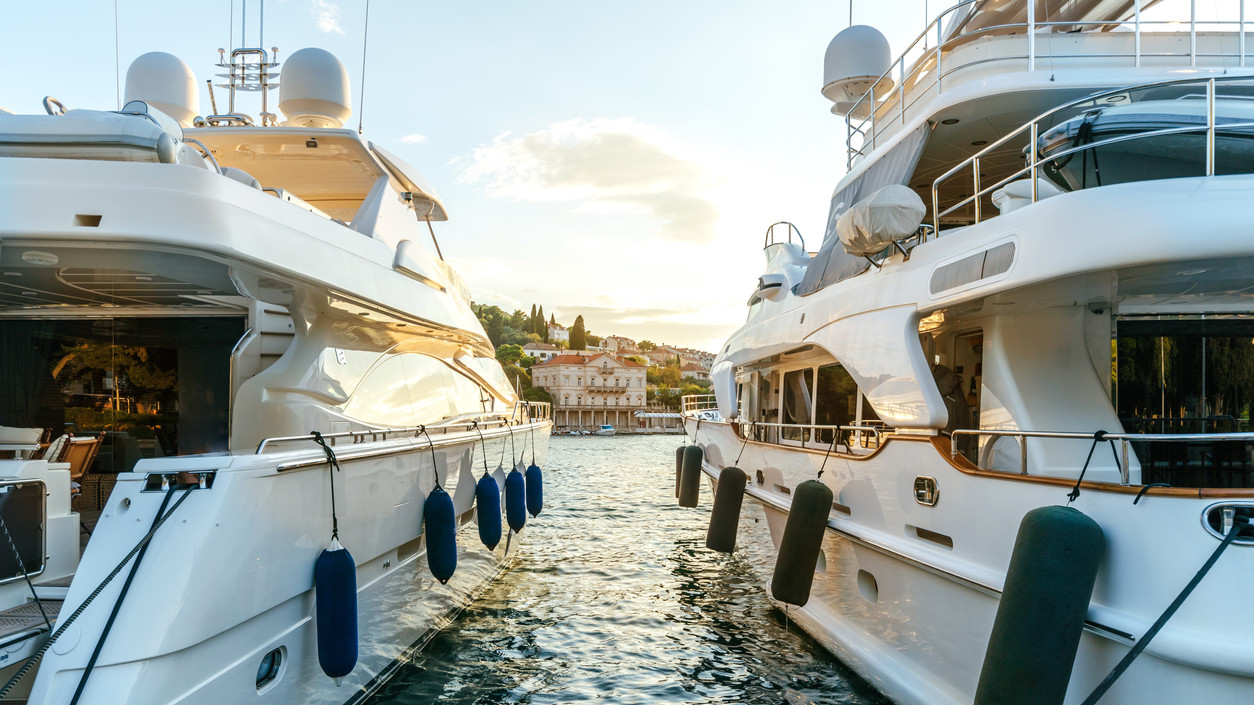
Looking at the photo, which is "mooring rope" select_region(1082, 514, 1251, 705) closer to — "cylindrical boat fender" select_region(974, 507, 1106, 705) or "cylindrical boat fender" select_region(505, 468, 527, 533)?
"cylindrical boat fender" select_region(974, 507, 1106, 705)

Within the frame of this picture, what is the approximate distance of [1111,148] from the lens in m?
5.25

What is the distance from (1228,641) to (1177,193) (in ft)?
7.61

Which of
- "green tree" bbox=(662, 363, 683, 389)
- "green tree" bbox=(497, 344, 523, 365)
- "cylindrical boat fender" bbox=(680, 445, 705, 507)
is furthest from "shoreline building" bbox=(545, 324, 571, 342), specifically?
"cylindrical boat fender" bbox=(680, 445, 705, 507)

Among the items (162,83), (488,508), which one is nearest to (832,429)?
(488,508)

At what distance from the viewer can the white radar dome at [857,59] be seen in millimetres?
11172

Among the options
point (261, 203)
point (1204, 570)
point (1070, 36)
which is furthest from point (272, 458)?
point (1070, 36)

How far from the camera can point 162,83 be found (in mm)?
10859

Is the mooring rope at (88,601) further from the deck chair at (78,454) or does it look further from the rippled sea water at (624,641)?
the rippled sea water at (624,641)

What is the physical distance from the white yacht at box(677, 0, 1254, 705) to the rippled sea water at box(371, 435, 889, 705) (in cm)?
59

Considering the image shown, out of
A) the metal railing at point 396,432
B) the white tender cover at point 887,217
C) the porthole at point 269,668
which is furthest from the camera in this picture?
the white tender cover at point 887,217

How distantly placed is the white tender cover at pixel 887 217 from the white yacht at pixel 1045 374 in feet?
0.06

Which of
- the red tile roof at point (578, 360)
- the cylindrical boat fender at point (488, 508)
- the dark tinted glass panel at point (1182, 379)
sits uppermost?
the red tile roof at point (578, 360)

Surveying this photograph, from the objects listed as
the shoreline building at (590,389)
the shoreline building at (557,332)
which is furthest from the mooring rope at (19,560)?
the shoreline building at (557,332)

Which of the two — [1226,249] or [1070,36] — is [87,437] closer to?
[1226,249]
